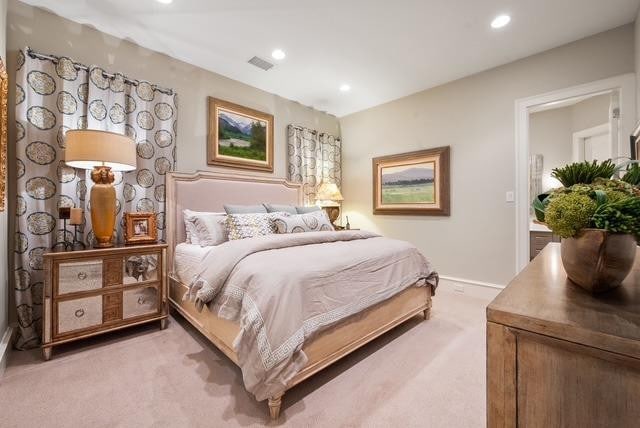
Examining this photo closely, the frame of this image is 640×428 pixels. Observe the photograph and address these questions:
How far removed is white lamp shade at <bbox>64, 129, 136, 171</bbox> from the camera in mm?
2080

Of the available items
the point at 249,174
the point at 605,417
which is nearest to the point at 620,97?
the point at 605,417

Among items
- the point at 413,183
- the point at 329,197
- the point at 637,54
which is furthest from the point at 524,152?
the point at 329,197

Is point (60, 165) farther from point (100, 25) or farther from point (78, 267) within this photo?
point (100, 25)

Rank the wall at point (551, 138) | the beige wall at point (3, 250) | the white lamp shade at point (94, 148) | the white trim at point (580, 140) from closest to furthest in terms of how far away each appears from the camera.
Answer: the beige wall at point (3, 250) → the white lamp shade at point (94, 148) → the white trim at point (580, 140) → the wall at point (551, 138)

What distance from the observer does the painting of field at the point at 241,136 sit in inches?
134

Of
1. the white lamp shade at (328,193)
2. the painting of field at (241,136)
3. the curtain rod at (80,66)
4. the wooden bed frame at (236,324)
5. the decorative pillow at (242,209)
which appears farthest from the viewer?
the white lamp shade at (328,193)

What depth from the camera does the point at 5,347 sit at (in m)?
1.90

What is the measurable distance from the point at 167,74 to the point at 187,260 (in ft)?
6.53

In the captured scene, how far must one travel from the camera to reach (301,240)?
225cm

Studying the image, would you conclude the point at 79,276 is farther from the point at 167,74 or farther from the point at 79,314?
the point at 167,74

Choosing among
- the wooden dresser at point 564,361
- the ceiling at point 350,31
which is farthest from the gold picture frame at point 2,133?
the wooden dresser at point 564,361

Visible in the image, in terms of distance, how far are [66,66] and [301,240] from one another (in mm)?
2378

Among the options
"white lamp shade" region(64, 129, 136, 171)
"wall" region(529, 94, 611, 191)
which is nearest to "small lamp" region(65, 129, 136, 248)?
"white lamp shade" region(64, 129, 136, 171)

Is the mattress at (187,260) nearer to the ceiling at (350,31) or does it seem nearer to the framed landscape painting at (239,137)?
the framed landscape painting at (239,137)
